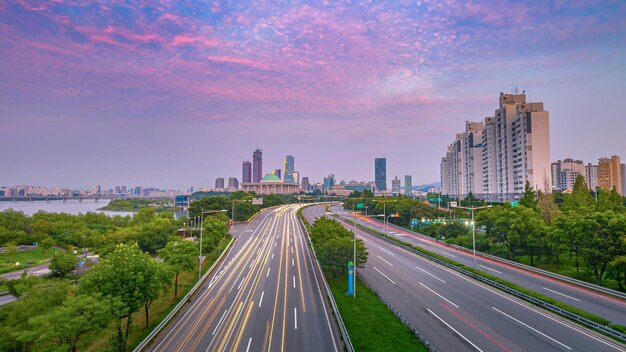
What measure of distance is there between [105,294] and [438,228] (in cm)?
6191

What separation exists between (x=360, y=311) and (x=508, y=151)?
11038 centimetres

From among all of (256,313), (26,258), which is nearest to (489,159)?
(256,313)

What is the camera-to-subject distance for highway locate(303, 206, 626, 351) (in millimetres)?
22312

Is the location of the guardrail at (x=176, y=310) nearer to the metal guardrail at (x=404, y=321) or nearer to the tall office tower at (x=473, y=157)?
the metal guardrail at (x=404, y=321)

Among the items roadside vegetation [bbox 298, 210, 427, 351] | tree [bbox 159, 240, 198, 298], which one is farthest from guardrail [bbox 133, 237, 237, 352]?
roadside vegetation [bbox 298, 210, 427, 351]

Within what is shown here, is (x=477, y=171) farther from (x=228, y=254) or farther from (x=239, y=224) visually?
(x=228, y=254)

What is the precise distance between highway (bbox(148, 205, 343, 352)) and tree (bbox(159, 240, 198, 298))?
333 cm

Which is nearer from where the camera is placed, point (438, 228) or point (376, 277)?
point (376, 277)

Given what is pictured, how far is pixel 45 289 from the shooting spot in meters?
28.4

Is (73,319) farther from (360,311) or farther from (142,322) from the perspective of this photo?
(360,311)

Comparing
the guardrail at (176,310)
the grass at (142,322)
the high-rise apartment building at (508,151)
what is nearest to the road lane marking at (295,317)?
the guardrail at (176,310)

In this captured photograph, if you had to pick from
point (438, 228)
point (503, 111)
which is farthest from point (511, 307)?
point (503, 111)

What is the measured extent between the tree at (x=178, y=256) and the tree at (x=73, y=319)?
37.8 ft

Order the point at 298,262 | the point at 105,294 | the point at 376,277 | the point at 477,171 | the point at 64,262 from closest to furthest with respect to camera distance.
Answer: the point at 105,294 → the point at 376,277 → the point at 64,262 → the point at 298,262 → the point at 477,171
